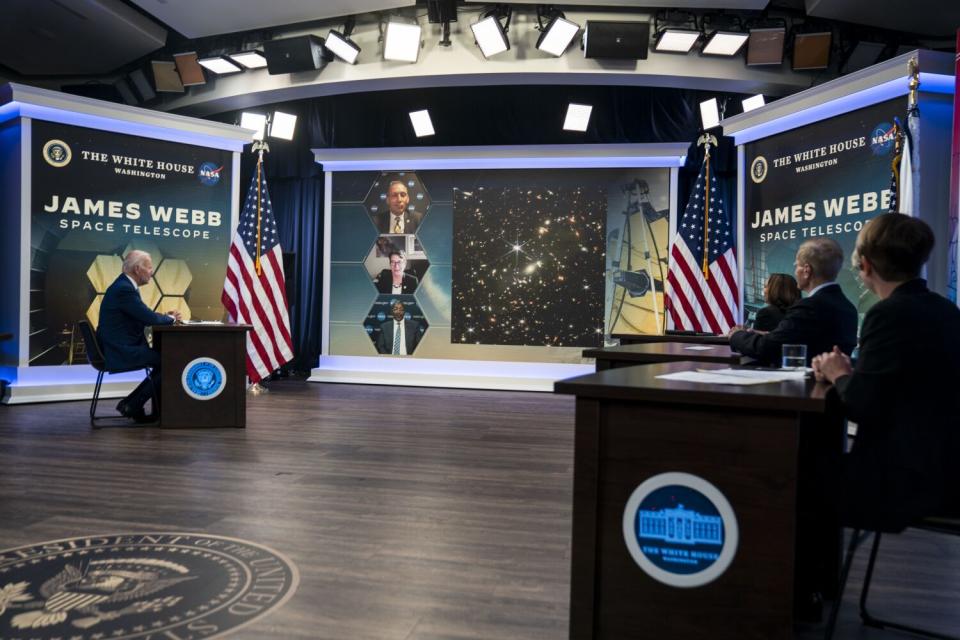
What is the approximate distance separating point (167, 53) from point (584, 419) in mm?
8318

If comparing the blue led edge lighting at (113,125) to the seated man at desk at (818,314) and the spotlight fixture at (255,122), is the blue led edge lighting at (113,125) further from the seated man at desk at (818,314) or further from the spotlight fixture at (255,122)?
the seated man at desk at (818,314)

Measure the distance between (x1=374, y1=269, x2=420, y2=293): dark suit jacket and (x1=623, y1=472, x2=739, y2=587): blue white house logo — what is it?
275 inches

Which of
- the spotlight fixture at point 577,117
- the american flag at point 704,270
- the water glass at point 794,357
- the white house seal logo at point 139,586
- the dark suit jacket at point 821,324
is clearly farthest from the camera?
the spotlight fixture at point 577,117

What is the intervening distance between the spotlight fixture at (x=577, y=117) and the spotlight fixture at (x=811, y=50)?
82.0 inches

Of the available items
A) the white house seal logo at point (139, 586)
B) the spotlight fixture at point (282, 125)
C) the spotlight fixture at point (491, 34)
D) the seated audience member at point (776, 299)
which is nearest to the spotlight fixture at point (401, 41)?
the spotlight fixture at point (491, 34)

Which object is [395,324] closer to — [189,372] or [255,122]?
[255,122]

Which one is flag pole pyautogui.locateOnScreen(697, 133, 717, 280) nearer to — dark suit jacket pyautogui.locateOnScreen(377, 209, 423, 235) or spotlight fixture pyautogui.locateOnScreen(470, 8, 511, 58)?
spotlight fixture pyautogui.locateOnScreen(470, 8, 511, 58)

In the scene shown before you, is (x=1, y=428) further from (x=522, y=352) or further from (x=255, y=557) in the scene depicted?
(x=522, y=352)

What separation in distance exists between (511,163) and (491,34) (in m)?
1.69

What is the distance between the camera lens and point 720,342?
4406 millimetres

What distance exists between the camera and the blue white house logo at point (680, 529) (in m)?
1.66

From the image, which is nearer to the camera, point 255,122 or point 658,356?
point 658,356

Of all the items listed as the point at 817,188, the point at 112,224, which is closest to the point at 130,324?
the point at 112,224

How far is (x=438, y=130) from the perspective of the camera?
8227 mm
